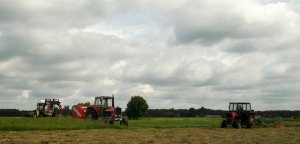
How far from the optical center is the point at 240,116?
37.8m

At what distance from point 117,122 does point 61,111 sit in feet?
27.6

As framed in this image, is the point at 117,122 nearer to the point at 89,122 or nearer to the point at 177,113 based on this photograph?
the point at 89,122

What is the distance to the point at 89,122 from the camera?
32875mm

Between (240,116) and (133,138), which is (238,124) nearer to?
(240,116)

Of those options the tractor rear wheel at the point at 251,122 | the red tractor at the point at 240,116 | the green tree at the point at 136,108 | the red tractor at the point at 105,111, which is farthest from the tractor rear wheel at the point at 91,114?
the green tree at the point at 136,108

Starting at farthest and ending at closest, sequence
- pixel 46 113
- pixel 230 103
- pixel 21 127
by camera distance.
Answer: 1. pixel 46 113
2. pixel 230 103
3. pixel 21 127

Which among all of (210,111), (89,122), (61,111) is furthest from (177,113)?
(89,122)

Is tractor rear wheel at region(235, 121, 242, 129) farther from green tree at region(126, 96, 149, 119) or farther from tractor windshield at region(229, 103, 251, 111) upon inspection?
green tree at region(126, 96, 149, 119)

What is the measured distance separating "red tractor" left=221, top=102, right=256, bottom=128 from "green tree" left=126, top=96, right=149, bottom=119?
5585cm

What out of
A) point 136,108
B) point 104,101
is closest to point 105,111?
point 104,101

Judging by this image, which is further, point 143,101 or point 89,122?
point 143,101

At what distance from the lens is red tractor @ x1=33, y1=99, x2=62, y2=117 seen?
4209cm

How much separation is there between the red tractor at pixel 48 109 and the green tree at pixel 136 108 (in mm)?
51175

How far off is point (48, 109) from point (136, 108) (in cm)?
5181
